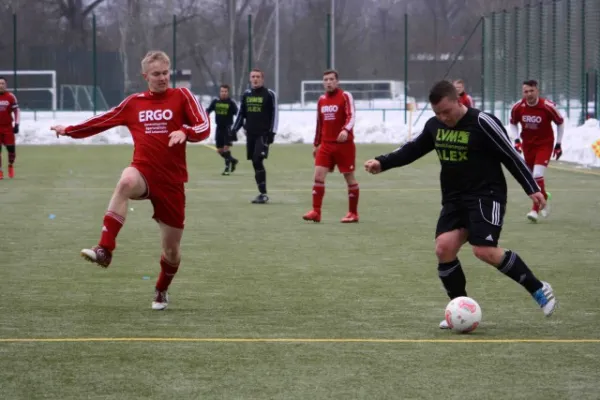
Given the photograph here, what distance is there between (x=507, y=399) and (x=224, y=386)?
4.80 feet

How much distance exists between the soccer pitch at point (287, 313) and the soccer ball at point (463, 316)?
7 cm

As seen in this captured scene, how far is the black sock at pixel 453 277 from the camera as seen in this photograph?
7.77 m

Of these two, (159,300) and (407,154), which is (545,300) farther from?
(159,300)

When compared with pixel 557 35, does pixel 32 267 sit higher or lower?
lower

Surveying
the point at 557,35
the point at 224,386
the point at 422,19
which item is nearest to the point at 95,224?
the point at 224,386

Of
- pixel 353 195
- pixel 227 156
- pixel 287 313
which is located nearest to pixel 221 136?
pixel 227 156

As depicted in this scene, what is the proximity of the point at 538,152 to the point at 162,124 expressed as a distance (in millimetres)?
Answer: 8519

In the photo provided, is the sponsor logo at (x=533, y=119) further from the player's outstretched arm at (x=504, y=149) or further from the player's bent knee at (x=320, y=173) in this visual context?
the player's outstretched arm at (x=504, y=149)

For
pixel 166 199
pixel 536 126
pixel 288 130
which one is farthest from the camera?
pixel 288 130

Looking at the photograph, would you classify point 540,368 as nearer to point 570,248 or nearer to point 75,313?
point 75,313

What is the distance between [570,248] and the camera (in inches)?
478

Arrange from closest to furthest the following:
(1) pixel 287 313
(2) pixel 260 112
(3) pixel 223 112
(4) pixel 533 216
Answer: (1) pixel 287 313, (4) pixel 533 216, (2) pixel 260 112, (3) pixel 223 112

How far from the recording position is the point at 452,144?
299 inches

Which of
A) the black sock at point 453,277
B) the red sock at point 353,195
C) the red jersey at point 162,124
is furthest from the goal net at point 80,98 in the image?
the black sock at point 453,277
